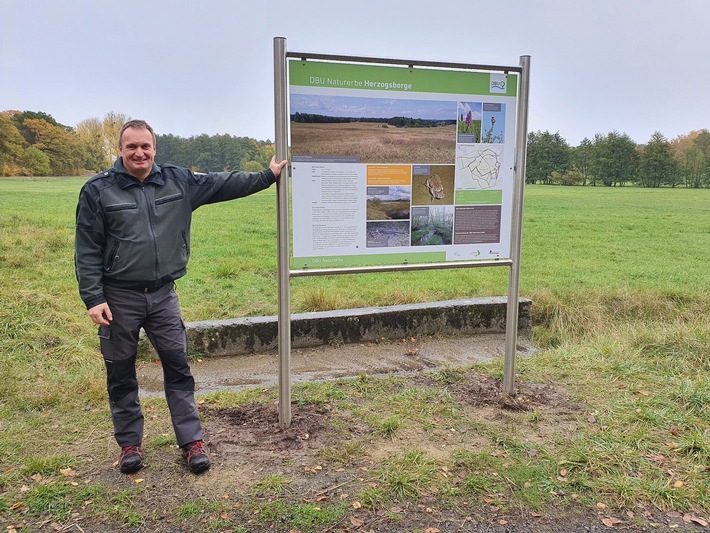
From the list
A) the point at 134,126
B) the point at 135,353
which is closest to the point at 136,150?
the point at 134,126

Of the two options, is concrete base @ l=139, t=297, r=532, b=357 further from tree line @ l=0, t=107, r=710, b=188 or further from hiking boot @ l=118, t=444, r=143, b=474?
tree line @ l=0, t=107, r=710, b=188

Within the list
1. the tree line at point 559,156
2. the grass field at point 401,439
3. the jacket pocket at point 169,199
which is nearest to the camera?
the grass field at point 401,439

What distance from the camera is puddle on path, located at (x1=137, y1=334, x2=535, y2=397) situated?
5.68 metres

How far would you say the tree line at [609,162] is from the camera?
5366 cm

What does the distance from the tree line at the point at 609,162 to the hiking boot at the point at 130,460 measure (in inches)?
2103

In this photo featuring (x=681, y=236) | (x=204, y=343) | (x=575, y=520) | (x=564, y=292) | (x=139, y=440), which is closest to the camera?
(x=575, y=520)

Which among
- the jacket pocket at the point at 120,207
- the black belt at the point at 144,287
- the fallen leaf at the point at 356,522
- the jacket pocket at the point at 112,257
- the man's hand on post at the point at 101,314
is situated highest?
the jacket pocket at the point at 120,207

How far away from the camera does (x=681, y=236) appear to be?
17953 mm

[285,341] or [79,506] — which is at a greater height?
[285,341]

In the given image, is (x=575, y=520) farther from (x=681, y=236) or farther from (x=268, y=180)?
(x=681, y=236)

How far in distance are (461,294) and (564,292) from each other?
67.7 inches

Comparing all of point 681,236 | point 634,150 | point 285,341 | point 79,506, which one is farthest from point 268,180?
point 634,150

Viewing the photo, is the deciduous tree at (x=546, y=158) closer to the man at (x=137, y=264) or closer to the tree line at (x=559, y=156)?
the tree line at (x=559, y=156)

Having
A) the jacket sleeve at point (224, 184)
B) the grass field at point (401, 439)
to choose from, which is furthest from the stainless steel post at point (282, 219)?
the grass field at point (401, 439)
